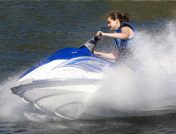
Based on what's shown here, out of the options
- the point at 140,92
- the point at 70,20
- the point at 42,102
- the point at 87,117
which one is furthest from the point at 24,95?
the point at 70,20

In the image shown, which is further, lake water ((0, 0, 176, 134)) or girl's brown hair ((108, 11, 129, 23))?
girl's brown hair ((108, 11, 129, 23))

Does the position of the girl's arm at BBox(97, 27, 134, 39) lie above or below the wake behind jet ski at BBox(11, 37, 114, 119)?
above

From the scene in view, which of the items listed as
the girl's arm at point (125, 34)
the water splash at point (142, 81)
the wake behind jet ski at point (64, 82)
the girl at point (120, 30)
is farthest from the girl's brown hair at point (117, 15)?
the wake behind jet ski at point (64, 82)

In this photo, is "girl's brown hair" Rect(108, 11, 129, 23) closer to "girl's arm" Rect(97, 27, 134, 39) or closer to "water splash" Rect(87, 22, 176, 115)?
"girl's arm" Rect(97, 27, 134, 39)

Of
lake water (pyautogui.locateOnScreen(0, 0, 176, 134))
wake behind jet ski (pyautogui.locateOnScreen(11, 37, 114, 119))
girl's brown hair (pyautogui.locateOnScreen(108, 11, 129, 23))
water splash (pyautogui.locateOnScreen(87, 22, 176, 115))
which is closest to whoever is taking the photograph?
wake behind jet ski (pyautogui.locateOnScreen(11, 37, 114, 119))

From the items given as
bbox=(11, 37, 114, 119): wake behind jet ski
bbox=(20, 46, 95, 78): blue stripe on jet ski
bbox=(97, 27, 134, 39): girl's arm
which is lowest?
bbox=(11, 37, 114, 119): wake behind jet ski

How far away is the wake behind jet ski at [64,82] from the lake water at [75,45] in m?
0.31

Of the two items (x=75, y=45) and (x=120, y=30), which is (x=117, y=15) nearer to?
(x=120, y=30)

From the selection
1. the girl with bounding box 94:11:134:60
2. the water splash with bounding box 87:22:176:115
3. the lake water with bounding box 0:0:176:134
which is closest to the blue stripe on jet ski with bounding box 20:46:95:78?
the girl with bounding box 94:11:134:60

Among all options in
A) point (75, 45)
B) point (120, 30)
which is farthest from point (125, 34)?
point (75, 45)

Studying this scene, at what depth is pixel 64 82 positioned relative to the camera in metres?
11.1

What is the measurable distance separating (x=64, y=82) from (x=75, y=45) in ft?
39.3

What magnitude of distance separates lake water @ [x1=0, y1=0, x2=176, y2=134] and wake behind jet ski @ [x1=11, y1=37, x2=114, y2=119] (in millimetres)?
309

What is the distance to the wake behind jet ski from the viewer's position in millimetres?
11055
